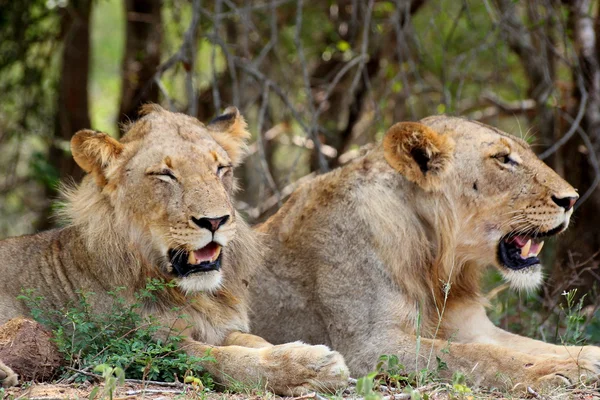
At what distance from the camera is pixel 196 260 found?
3.88 m

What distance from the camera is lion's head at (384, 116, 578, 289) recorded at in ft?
14.0

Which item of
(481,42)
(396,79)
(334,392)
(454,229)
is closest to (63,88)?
(396,79)

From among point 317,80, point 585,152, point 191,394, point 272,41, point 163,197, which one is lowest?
point 585,152

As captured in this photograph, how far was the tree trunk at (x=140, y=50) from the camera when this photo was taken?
7711mm

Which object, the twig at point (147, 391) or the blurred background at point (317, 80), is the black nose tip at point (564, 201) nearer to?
the blurred background at point (317, 80)

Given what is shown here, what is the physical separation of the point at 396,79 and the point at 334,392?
411 cm

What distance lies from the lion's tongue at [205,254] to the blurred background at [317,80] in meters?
1.90

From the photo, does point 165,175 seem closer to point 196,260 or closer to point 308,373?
point 196,260

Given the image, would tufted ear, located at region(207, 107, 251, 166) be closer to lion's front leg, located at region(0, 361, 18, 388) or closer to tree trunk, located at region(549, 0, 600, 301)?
lion's front leg, located at region(0, 361, 18, 388)

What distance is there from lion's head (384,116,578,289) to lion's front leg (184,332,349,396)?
1.07 m

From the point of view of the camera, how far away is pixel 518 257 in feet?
14.6

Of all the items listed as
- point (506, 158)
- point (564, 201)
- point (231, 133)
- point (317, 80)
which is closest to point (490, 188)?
point (506, 158)

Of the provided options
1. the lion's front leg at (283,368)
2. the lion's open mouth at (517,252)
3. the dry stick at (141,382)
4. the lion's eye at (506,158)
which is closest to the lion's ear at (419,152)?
the lion's eye at (506,158)

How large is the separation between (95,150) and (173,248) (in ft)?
1.87
